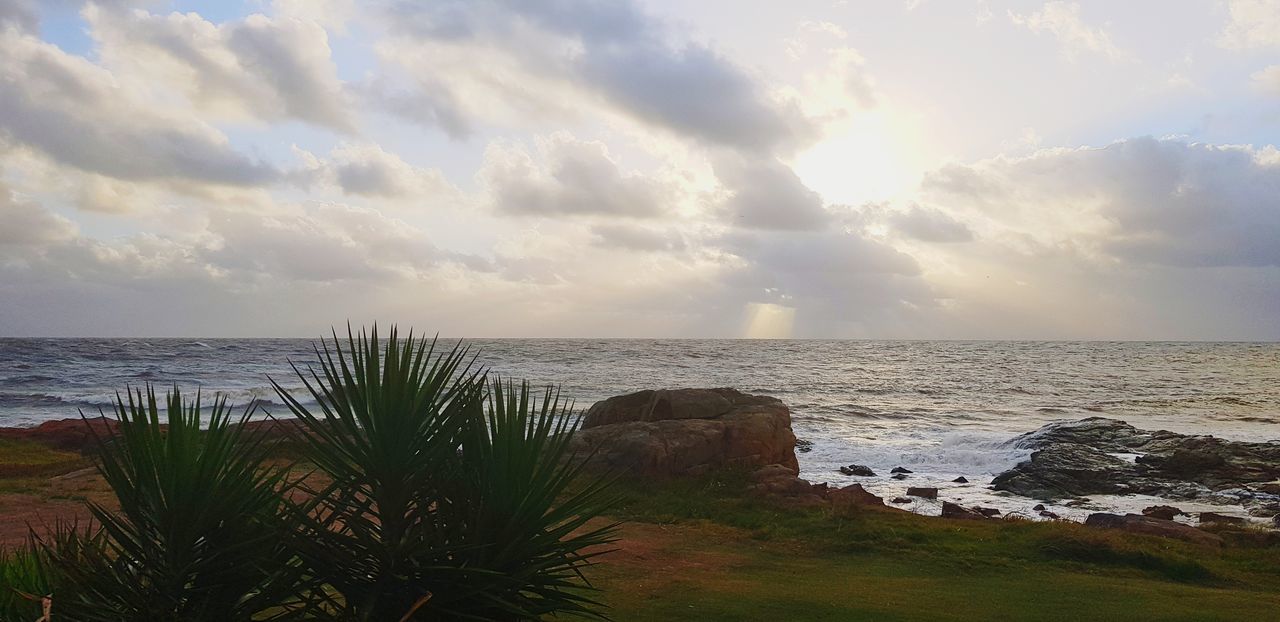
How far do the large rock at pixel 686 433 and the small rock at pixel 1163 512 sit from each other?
390 inches

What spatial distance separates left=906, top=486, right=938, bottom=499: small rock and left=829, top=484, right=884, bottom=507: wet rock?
14.2 feet

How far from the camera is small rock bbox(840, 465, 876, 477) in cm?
3106

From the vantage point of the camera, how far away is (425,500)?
4.37 meters

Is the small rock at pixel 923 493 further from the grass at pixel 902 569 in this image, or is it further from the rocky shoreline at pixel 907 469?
the grass at pixel 902 569

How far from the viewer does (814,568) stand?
13062mm

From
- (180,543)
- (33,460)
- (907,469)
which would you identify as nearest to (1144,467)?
(907,469)

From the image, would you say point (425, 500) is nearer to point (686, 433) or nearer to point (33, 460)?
point (686, 433)

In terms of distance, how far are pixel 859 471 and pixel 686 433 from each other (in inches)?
417

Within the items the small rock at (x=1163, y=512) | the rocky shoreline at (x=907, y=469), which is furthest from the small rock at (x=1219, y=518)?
the small rock at (x=1163, y=512)

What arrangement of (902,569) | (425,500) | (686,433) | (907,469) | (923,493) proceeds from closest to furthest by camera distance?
(425,500), (902,569), (686,433), (923,493), (907,469)

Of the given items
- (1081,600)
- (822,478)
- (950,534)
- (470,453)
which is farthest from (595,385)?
(470,453)

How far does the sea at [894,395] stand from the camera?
1364 inches

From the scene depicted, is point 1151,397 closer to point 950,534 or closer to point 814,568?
point 950,534

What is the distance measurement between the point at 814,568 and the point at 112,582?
35.5 feet
